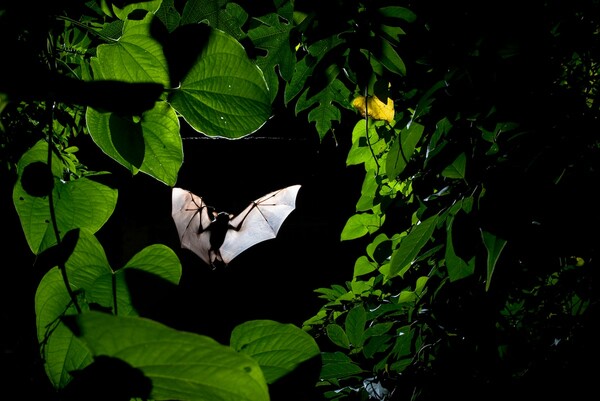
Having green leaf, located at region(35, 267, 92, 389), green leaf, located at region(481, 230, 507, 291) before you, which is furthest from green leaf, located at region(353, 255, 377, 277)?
green leaf, located at region(35, 267, 92, 389)

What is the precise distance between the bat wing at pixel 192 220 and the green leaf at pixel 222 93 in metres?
2.07

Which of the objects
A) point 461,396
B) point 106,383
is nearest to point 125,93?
point 106,383

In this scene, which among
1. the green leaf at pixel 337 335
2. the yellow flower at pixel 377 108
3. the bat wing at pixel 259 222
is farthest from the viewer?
the bat wing at pixel 259 222

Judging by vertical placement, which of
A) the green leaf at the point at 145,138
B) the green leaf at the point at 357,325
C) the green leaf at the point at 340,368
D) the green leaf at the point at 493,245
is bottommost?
the green leaf at the point at 340,368

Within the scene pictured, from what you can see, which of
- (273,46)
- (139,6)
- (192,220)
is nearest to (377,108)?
(273,46)

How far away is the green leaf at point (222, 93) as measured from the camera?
356 millimetres

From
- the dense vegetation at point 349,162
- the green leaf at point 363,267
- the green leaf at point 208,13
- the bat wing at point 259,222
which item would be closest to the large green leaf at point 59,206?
the dense vegetation at point 349,162

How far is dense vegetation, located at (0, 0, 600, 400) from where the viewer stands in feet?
0.73

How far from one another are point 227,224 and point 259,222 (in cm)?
23

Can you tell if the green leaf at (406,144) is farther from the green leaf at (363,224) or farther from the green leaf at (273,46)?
the green leaf at (363,224)

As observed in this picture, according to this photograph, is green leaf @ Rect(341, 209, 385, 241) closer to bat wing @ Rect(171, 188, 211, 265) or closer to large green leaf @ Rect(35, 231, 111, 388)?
bat wing @ Rect(171, 188, 211, 265)

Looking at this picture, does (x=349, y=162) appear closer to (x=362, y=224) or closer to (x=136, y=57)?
(x=362, y=224)

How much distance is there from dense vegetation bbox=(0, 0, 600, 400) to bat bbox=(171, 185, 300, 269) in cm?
97

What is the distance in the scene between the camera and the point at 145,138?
1.37 feet
